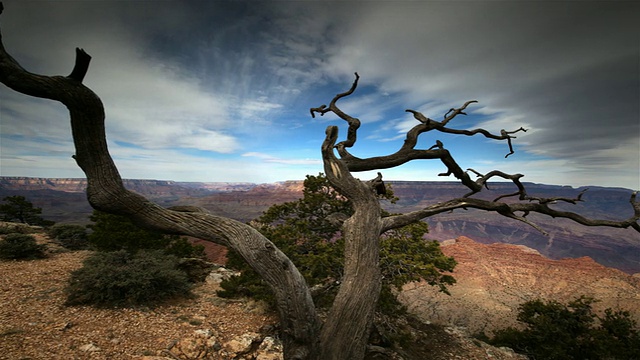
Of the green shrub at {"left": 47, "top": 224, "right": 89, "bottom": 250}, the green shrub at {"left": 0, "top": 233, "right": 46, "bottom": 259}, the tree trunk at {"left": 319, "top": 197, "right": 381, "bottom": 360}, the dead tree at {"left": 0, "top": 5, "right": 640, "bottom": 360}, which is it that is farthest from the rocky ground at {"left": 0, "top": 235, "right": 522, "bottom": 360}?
the green shrub at {"left": 47, "top": 224, "right": 89, "bottom": 250}

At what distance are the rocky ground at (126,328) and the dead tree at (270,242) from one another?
6.53 feet

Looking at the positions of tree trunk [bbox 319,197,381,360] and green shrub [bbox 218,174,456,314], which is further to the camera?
green shrub [bbox 218,174,456,314]

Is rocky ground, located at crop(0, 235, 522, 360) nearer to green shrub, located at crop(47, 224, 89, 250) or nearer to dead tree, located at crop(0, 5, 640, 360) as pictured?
dead tree, located at crop(0, 5, 640, 360)

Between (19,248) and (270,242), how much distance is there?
12186mm

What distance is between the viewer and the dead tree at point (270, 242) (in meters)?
2.16

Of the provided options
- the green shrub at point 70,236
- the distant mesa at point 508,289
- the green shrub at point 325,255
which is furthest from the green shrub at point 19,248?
the distant mesa at point 508,289

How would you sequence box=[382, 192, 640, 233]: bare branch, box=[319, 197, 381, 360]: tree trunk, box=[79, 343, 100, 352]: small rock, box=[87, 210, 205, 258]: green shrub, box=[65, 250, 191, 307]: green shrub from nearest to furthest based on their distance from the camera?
box=[319, 197, 381, 360]: tree trunk < box=[382, 192, 640, 233]: bare branch < box=[79, 343, 100, 352]: small rock < box=[65, 250, 191, 307]: green shrub < box=[87, 210, 205, 258]: green shrub

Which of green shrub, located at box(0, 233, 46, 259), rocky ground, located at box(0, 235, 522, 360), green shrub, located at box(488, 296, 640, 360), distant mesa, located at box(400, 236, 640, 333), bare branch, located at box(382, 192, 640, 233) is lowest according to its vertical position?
distant mesa, located at box(400, 236, 640, 333)

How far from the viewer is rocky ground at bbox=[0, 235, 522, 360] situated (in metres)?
4.43

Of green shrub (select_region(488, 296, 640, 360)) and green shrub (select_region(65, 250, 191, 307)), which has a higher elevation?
green shrub (select_region(65, 250, 191, 307))

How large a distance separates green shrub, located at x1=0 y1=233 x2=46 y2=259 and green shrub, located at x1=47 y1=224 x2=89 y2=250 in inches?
130

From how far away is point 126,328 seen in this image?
534 centimetres

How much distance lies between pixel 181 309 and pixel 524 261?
158 ft

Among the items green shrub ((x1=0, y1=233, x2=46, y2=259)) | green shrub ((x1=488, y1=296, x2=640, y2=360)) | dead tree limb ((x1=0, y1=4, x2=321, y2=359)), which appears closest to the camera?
dead tree limb ((x1=0, y1=4, x2=321, y2=359))
